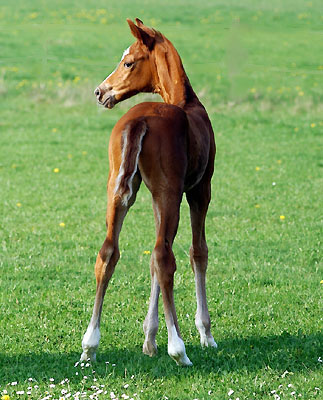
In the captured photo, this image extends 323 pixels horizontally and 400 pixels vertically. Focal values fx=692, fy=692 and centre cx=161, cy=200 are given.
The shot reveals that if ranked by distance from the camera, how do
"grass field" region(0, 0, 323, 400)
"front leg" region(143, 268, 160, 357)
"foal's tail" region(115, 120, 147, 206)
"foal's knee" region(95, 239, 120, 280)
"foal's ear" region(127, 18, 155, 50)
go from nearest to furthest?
"foal's tail" region(115, 120, 147, 206) → "foal's knee" region(95, 239, 120, 280) → "grass field" region(0, 0, 323, 400) → "front leg" region(143, 268, 160, 357) → "foal's ear" region(127, 18, 155, 50)

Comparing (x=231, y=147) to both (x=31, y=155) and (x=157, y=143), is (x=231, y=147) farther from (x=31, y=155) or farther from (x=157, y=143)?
(x=157, y=143)

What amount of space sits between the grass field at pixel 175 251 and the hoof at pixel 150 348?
6 cm

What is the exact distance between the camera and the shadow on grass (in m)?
4.67

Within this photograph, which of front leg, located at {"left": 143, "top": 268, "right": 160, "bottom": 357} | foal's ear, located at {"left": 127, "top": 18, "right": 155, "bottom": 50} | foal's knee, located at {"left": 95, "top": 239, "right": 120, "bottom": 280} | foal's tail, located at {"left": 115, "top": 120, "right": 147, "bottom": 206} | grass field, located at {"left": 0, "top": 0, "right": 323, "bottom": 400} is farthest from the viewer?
foal's ear, located at {"left": 127, "top": 18, "right": 155, "bottom": 50}

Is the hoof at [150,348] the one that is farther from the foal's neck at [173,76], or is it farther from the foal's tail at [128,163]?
the foal's neck at [173,76]

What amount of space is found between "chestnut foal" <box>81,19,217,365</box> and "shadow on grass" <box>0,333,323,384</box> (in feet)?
0.39

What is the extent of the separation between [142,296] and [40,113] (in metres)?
10.5

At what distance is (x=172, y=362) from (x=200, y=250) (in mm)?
861

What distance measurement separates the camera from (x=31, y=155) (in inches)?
489

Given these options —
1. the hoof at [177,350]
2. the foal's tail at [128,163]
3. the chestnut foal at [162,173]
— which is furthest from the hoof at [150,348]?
Answer: the foal's tail at [128,163]

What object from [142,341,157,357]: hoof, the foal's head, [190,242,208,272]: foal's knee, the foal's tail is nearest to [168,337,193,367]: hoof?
[142,341,157,357]: hoof

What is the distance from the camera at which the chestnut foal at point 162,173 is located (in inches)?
176

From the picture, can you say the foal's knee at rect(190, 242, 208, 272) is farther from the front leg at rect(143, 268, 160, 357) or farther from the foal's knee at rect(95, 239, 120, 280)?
the foal's knee at rect(95, 239, 120, 280)

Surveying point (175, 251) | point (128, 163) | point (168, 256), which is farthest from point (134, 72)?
point (175, 251)
